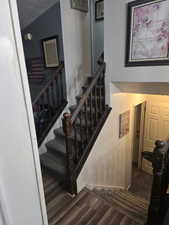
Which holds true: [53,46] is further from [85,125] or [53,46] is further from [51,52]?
[85,125]

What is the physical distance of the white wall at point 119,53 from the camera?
193 centimetres

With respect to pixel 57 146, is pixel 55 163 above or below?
below

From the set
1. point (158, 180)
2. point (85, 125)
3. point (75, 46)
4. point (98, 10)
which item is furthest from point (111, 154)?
point (98, 10)

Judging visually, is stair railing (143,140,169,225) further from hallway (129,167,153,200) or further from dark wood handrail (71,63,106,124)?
hallway (129,167,153,200)

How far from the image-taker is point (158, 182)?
1434 millimetres

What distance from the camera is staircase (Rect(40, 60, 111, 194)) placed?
203cm

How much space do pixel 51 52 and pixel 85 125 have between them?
1872 mm

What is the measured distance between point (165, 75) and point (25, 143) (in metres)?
1.83

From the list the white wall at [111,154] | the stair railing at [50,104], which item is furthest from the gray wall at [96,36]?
the white wall at [111,154]

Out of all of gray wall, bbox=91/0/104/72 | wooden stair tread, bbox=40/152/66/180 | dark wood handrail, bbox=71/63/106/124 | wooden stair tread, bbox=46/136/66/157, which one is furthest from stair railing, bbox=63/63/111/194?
gray wall, bbox=91/0/104/72

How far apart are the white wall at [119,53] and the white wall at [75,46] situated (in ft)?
3.39

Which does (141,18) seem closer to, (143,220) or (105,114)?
(105,114)

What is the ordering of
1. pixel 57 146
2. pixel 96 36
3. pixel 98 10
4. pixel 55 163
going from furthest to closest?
pixel 96 36
pixel 98 10
pixel 57 146
pixel 55 163

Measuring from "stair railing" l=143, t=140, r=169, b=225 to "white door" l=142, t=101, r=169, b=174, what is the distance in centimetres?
243
